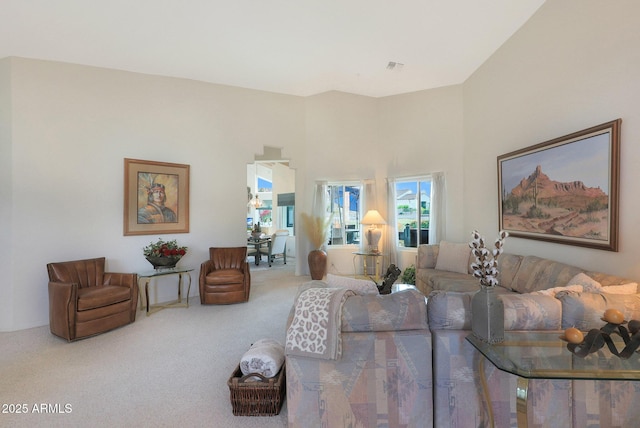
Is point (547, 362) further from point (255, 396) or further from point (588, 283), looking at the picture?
point (255, 396)

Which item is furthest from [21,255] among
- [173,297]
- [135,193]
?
[173,297]

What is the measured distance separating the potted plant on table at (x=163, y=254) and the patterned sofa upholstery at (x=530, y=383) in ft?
12.6

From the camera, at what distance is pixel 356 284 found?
7.04 feet

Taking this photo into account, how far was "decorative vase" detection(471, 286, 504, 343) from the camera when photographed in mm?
1503

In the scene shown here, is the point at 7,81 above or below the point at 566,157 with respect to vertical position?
above

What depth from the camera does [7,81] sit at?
3.68 m

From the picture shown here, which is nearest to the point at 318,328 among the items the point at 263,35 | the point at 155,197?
the point at 263,35

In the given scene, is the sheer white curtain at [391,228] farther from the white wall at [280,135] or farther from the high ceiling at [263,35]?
the high ceiling at [263,35]

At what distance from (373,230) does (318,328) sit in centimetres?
434

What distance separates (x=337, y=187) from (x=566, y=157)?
419 centimetres

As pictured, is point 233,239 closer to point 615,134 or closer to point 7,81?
point 7,81

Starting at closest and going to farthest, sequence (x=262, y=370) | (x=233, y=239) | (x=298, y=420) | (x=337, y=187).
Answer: (x=298, y=420), (x=262, y=370), (x=233, y=239), (x=337, y=187)

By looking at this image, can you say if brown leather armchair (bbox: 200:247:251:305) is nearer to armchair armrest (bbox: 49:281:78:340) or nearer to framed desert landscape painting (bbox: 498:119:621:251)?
armchair armrest (bbox: 49:281:78:340)

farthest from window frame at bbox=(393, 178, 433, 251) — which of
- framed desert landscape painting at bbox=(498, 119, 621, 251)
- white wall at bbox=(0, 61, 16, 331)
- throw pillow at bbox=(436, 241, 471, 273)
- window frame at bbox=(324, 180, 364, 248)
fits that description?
white wall at bbox=(0, 61, 16, 331)
